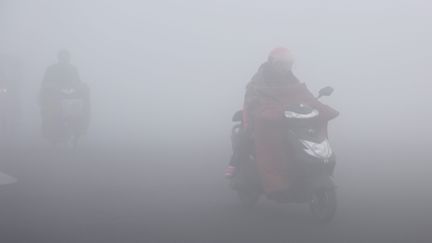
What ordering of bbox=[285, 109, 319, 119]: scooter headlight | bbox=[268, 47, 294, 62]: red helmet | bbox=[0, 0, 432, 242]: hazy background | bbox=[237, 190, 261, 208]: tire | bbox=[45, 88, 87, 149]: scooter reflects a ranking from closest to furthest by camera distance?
bbox=[285, 109, 319, 119]: scooter headlight → bbox=[268, 47, 294, 62]: red helmet → bbox=[237, 190, 261, 208]: tire → bbox=[45, 88, 87, 149]: scooter → bbox=[0, 0, 432, 242]: hazy background

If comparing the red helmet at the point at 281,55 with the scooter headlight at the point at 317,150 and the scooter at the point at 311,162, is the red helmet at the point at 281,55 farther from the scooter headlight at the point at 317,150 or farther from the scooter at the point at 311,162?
the scooter headlight at the point at 317,150

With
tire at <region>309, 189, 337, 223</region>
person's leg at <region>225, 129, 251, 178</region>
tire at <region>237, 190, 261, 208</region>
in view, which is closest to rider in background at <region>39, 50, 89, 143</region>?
tire at <region>237, 190, 261, 208</region>

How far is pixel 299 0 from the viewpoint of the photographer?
164 feet

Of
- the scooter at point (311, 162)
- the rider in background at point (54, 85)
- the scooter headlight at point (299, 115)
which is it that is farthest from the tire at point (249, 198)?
the rider in background at point (54, 85)

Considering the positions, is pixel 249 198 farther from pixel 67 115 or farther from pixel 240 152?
pixel 67 115

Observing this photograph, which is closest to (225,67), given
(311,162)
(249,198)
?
(249,198)

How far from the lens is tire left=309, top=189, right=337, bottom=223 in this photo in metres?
7.53

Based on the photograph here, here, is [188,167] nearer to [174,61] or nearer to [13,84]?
[13,84]

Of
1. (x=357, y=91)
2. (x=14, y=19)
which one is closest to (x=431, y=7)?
(x=357, y=91)

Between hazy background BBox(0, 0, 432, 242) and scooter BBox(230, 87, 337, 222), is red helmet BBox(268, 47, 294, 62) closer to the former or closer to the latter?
scooter BBox(230, 87, 337, 222)

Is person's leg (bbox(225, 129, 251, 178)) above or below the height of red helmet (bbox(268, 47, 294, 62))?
below

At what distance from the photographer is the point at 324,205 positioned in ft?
25.2

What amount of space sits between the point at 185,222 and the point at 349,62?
3265cm

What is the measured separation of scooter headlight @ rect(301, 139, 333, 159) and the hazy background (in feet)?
4.43
